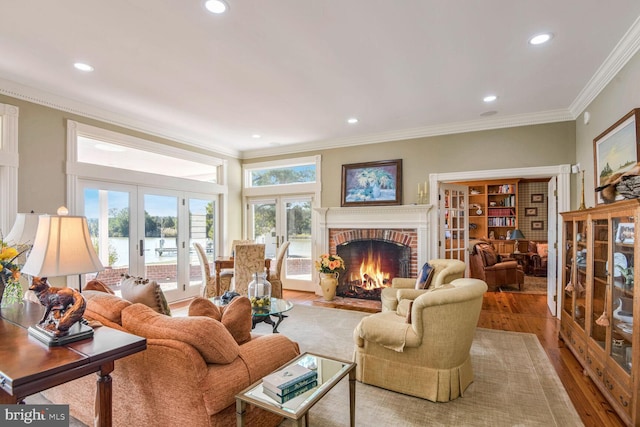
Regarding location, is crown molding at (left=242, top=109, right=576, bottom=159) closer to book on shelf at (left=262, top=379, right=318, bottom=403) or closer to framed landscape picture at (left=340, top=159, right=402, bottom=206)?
framed landscape picture at (left=340, top=159, right=402, bottom=206)

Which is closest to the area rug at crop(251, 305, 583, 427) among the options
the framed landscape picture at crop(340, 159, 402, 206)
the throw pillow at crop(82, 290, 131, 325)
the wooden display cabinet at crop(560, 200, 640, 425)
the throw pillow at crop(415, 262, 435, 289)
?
the wooden display cabinet at crop(560, 200, 640, 425)

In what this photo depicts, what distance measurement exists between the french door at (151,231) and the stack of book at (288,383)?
3777mm

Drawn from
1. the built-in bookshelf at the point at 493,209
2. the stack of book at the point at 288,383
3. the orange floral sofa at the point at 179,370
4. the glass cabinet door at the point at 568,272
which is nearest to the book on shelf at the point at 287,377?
the stack of book at the point at 288,383

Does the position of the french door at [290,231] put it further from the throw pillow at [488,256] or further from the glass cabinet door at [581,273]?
the glass cabinet door at [581,273]

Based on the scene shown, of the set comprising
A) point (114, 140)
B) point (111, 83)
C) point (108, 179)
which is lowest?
point (108, 179)

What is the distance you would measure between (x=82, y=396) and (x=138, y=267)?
2.88 m

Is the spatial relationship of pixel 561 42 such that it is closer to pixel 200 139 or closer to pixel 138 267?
pixel 200 139

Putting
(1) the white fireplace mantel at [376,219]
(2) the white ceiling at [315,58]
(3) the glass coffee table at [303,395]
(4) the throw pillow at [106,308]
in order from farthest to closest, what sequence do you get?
(1) the white fireplace mantel at [376,219] → (2) the white ceiling at [315,58] → (4) the throw pillow at [106,308] → (3) the glass coffee table at [303,395]

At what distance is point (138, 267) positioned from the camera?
468 cm

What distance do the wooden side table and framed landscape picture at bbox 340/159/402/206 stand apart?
4.36 m

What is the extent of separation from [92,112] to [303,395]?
4.32m

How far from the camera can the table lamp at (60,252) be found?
1.64 metres

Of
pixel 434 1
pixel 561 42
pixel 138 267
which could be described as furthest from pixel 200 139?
pixel 561 42

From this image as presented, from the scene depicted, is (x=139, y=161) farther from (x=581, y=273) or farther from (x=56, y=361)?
(x=581, y=273)
